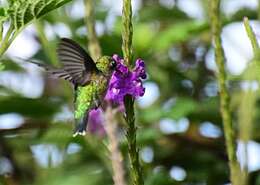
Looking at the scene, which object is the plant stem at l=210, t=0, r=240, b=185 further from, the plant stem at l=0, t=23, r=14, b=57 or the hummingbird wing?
the plant stem at l=0, t=23, r=14, b=57

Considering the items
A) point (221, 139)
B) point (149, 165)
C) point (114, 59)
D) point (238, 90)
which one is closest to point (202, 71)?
point (238, 90)

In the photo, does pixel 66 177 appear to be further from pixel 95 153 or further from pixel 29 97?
pixel 29 97

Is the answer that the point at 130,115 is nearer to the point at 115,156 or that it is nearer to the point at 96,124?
the point at 115,156

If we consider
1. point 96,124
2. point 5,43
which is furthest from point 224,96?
point 96,124

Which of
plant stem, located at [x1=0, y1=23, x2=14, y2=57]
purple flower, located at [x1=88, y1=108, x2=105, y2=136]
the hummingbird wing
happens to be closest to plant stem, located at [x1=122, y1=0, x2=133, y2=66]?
the hummingbird wing

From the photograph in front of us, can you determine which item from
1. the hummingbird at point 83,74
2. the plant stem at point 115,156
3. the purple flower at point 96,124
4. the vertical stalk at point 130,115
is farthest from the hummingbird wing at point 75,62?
the purple flower at point 96,124

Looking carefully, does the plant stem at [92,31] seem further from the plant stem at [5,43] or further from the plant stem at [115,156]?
the plant stem at [115,156]
